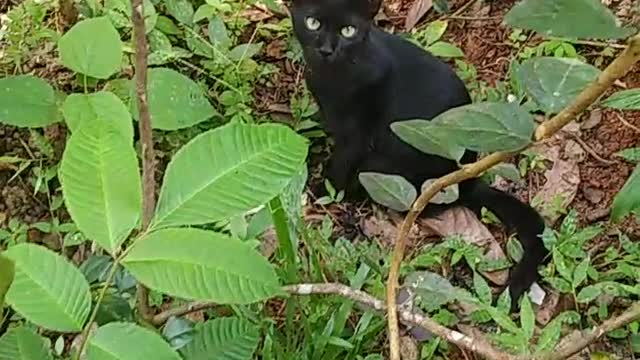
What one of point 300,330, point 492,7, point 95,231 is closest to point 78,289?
point 95,231

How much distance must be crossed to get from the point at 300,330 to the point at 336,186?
60 centimetres

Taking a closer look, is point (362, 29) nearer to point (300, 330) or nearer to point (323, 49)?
point (323, 49)

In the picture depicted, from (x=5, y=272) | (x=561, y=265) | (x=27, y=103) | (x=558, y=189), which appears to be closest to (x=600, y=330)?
(x=5, y=272)

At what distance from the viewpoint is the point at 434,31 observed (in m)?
2.66

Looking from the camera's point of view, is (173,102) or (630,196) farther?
(173,102)

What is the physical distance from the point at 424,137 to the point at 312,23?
1450mm

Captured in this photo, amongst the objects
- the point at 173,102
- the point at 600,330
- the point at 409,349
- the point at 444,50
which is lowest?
the point at 409,349

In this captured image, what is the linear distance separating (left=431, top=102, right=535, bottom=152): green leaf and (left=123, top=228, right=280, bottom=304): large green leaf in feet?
0.73

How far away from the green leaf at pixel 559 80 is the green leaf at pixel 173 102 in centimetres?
119

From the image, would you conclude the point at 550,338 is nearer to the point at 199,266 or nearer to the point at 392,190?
the point at 392,190

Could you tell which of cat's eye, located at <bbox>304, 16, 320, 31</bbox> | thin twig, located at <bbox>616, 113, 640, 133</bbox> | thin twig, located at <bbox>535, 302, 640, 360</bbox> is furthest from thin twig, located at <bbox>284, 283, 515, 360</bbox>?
thin twig, located at <bbox>616, 113, 640, 133</bbox>

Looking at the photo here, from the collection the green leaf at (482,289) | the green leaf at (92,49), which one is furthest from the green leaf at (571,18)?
the green leaf at (482,289)

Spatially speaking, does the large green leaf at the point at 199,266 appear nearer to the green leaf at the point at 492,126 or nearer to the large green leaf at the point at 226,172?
the large green leaf at the point at 226,172

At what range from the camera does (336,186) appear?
98.3 inches
